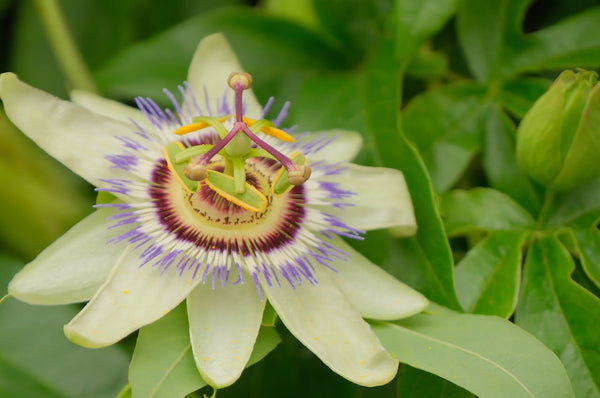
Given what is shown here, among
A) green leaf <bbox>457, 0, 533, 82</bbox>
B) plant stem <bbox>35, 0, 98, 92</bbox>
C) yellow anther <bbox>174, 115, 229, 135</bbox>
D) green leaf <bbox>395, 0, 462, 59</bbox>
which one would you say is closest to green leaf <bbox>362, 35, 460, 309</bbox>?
green leaf <bbox>395, 0, 462, 59</bbox>

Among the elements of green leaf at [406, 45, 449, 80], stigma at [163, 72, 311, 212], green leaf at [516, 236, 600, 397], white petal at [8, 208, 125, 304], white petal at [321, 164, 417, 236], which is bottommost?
green leaf at [516, 236, 600, 397]

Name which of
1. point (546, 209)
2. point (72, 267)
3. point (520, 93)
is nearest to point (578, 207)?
point (546, 209)

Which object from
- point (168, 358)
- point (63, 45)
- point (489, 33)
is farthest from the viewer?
point (63, 45)

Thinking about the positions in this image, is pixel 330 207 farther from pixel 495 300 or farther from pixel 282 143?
pixel 495 300

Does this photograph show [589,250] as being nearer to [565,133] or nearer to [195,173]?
[565,133]

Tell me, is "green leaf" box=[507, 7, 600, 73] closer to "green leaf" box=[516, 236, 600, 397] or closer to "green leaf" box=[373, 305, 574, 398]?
"green leaf" box=[516, 236, 600, 397]

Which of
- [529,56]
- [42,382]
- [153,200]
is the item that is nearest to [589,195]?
[529,56]
